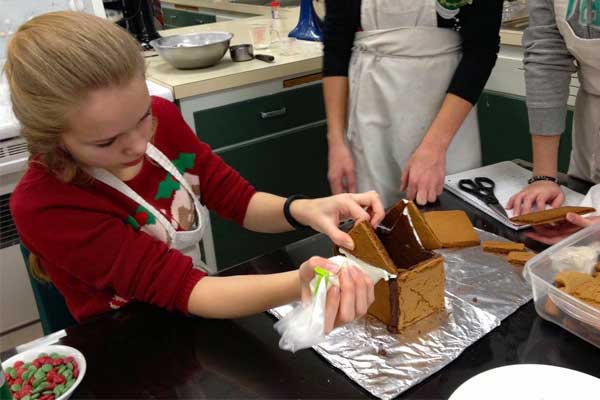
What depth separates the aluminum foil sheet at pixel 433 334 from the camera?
730mm

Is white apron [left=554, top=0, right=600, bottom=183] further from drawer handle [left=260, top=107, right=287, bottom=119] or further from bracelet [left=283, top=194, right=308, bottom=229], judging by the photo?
drawer handle [left=260, top=107, right=287, bottom=119]

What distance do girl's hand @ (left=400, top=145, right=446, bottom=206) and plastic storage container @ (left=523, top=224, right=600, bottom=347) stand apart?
13.6 inches

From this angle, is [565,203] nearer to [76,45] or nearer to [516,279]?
[516,279]

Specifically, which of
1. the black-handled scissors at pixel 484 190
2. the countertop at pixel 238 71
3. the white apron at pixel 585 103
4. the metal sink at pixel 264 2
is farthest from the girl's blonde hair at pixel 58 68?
the metal sink at pixel 264 2

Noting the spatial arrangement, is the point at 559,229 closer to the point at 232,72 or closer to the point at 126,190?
the point at 126,190

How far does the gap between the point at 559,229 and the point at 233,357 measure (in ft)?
2.17

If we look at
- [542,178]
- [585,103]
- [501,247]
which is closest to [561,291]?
[501,247]

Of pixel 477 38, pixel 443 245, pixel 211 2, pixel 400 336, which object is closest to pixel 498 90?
pixel 477 38

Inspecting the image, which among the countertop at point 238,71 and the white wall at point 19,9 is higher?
the white wall at point 19,9

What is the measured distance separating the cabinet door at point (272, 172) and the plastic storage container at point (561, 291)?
136 cm

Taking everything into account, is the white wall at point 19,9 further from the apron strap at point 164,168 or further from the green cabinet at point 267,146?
the apron strap at point 164,168

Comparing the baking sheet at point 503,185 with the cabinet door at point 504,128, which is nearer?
the baking sheet at point 503,185

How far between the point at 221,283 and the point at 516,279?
1.61 feet

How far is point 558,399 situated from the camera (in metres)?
0.66
